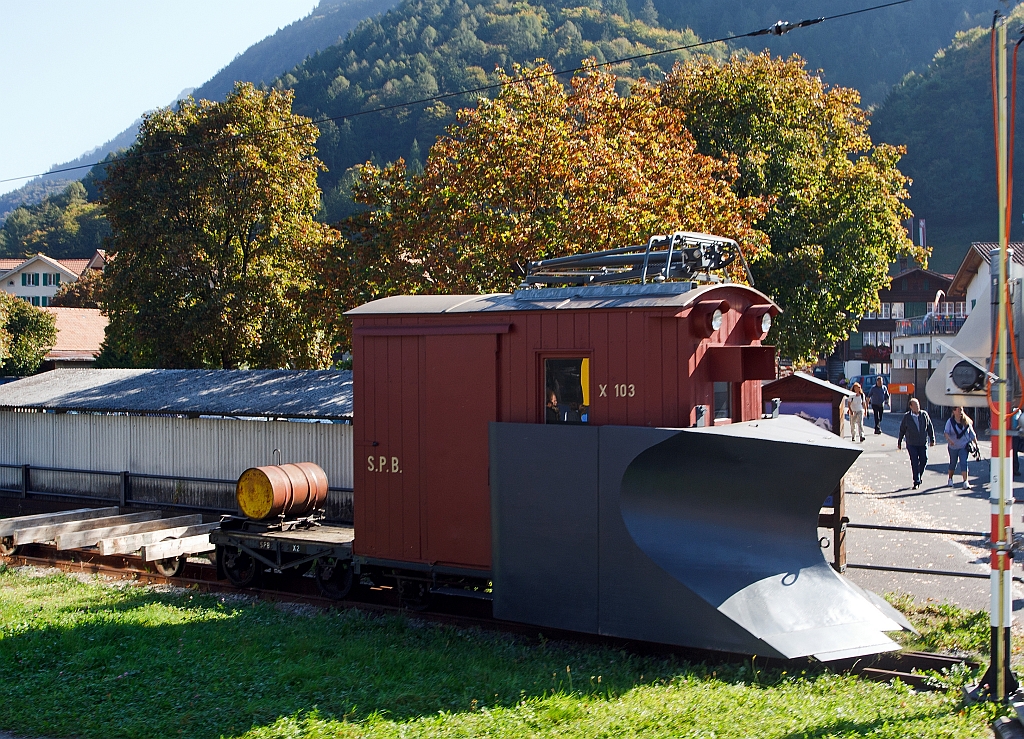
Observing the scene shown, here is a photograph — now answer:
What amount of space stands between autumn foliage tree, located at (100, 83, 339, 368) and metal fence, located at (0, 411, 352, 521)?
6399 mm

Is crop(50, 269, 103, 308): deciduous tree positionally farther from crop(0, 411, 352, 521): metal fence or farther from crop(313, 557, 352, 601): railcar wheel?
crop(313, 557, 352, 601): railcar wheel

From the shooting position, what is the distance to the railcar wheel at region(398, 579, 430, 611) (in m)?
10.7

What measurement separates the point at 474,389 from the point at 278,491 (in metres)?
3.95

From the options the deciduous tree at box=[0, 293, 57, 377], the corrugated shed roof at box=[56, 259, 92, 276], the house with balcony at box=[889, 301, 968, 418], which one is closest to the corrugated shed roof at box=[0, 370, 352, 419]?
the deciduous tree at box=[0, 293, 57, 377]

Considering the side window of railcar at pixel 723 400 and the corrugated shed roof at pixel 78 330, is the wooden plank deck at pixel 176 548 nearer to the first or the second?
the side window of railcar at pixel 723 400

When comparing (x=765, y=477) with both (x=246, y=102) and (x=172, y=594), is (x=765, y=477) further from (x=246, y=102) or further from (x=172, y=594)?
(x=246, y=102)

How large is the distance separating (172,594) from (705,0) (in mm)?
153006

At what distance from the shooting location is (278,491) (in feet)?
39.9

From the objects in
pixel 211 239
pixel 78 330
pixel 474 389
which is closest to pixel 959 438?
pixel 474 389

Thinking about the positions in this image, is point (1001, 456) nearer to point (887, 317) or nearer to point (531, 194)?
point (531, 194)

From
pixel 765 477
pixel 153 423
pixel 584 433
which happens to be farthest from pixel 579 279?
pixel 153 423

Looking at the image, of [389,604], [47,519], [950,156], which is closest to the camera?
[389,604]

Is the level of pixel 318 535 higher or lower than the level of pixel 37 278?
lower

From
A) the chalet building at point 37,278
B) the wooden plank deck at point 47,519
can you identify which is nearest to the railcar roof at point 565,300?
the wooden plank deck at point 47,519
